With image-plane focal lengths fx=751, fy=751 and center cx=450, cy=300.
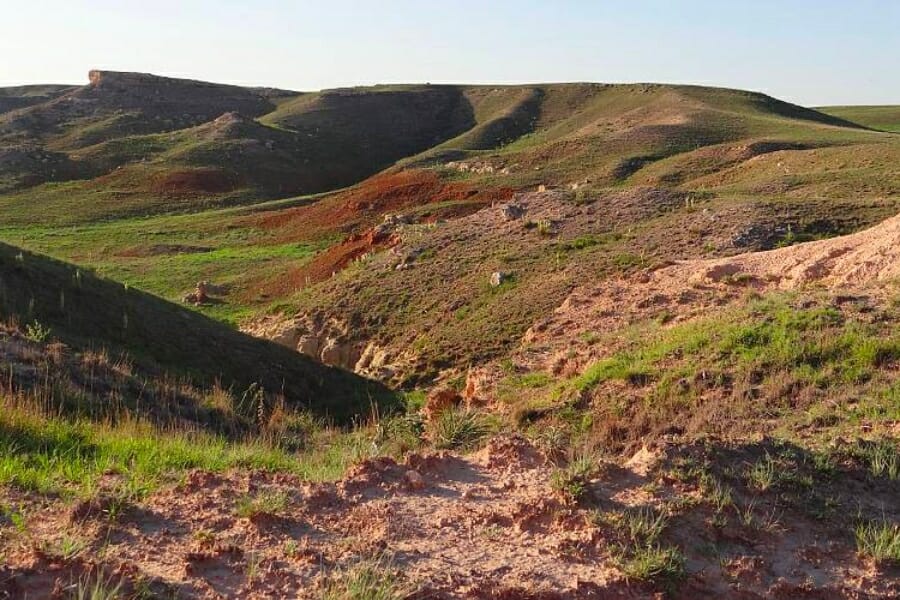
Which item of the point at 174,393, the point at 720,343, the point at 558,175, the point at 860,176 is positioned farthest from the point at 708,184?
the point at 174,393

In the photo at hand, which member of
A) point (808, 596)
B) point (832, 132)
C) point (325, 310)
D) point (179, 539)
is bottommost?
point (325, 310)

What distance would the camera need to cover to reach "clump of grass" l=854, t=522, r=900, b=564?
4.58 m

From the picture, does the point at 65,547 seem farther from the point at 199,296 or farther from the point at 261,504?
Result: the point at 199,296

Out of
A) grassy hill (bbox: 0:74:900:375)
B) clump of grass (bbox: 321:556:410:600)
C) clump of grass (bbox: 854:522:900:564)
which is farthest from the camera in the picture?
grassy hill (bbox: 0:74:900:375)

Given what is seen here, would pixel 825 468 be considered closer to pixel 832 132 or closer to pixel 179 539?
pixel 179 539

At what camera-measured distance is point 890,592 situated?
14.3ft

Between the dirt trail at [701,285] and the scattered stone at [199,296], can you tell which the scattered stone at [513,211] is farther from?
the scattered stone at [199,296]

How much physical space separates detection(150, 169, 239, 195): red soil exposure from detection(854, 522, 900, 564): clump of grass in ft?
167

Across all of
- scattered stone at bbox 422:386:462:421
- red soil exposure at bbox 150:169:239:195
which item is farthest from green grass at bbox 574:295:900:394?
red soil exposure at bbox 150:169:239:195

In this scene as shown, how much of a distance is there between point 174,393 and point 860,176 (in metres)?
23.4

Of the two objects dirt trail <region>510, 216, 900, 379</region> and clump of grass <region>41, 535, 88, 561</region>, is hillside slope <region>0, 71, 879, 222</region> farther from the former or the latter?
clump of grass <region>41, 535, 88, 561</region>

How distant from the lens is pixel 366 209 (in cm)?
3931

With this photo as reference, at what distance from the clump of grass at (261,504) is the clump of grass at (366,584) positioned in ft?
2.50

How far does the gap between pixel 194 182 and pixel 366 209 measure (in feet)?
63.0
